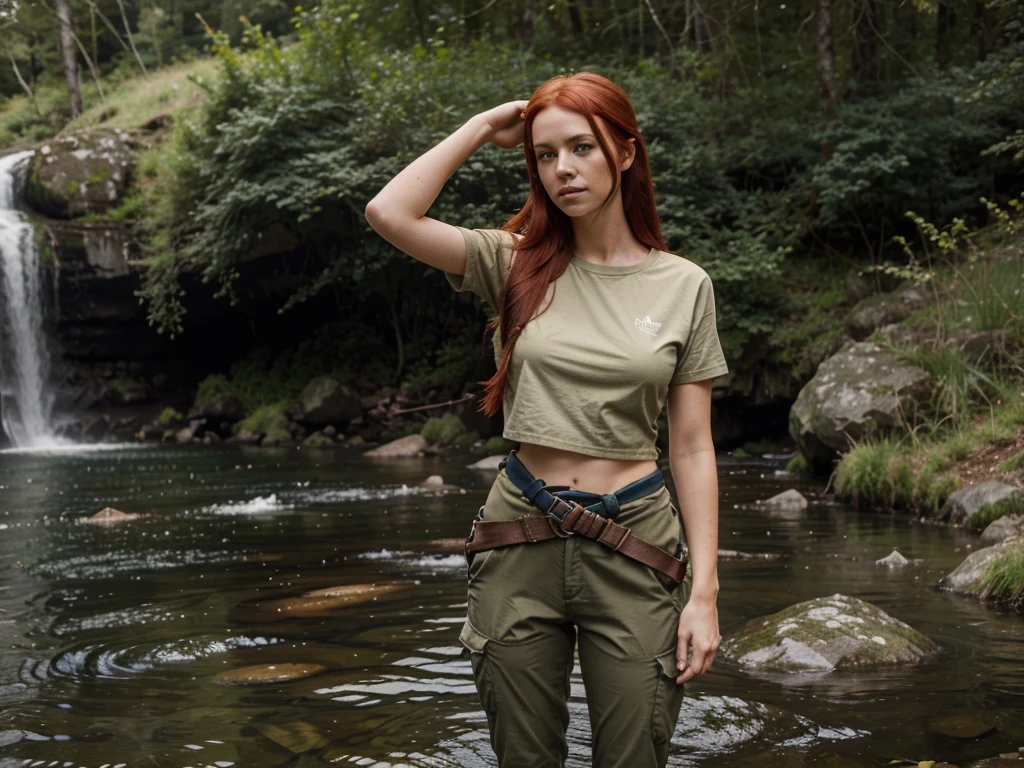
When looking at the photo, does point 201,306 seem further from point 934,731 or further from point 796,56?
point 934,731

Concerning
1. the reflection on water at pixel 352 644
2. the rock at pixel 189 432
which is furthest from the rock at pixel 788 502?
the rock at pixel 189 432

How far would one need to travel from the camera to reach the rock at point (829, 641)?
15.8 ft

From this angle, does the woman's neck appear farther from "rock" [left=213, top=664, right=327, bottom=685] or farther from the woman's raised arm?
"rock" [left=213, top=664, right=327, bottom=685]

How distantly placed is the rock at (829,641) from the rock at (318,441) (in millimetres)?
14422

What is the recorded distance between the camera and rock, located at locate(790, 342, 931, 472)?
10.3 metres

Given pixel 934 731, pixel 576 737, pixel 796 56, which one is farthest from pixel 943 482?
pixel 796 56

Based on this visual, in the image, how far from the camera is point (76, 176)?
20.9 m

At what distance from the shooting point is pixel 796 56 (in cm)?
1969

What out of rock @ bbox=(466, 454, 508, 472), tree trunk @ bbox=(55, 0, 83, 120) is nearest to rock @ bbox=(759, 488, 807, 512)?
rock @ bbox=(466, 454, 508, 472)

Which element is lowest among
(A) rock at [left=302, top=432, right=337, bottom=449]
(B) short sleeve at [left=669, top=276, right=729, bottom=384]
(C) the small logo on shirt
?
(A) rock at [left=302, top=432, right=337, bottom=449]

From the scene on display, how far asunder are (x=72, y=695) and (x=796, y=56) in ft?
59.2

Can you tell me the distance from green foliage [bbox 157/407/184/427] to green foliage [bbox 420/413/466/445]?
697 centimetres

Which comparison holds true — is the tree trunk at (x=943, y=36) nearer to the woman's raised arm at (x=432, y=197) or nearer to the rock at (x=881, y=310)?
the rock at (x=881, y=310)

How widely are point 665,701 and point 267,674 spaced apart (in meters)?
3.16
